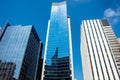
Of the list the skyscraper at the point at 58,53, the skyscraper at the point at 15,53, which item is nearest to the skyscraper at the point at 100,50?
the skyscraper at the point at 58,53

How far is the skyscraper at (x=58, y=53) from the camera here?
113 meters

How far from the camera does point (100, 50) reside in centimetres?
9862

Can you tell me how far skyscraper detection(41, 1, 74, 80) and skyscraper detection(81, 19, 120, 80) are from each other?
19949 millimetres

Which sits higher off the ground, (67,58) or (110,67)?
(67,58)

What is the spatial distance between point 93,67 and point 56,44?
1878 inches

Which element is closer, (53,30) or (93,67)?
(93,67)

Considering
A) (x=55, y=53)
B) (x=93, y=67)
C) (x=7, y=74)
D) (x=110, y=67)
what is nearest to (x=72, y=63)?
(x=55, y=53)

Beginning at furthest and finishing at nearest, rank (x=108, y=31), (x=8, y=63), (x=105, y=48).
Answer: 1. (x=108, y=31)
2. (x=105, y=48)
3. (x=8, y=63)

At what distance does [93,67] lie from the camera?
89.8 m

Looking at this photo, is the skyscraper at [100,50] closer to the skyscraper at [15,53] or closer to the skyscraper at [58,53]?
the skyscraper at [58,53]

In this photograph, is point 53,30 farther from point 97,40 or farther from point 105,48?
point 105,48

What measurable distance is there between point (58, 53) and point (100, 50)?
40440mm

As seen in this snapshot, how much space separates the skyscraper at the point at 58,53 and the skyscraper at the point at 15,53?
47.5 ft

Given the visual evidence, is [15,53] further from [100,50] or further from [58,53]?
[100,50]
